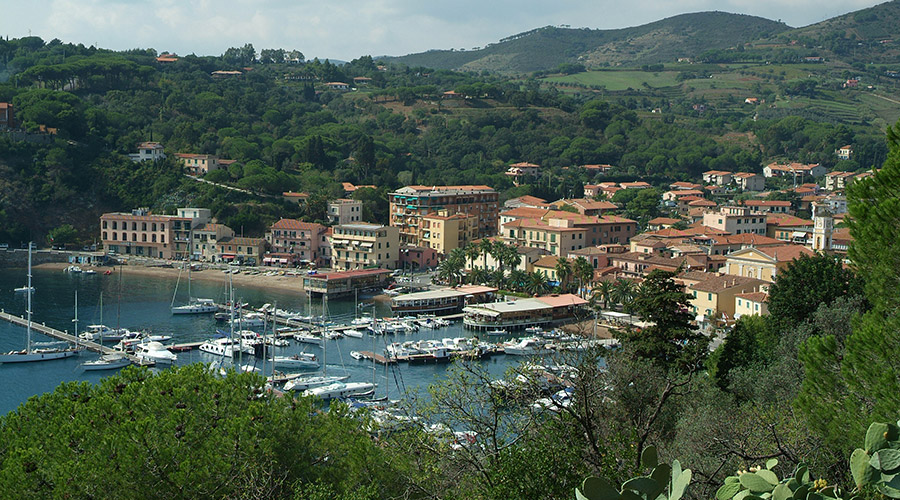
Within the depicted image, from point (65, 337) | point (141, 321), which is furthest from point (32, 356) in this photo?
point (141, 321)

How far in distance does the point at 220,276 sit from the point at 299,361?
15.3 m

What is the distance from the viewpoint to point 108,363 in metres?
25.2

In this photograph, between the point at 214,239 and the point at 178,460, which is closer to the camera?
the point at 178,460

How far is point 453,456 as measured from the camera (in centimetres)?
777

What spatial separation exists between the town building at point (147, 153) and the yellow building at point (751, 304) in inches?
1331

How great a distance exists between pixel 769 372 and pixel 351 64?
295 feet

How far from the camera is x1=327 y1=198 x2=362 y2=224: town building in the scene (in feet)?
149

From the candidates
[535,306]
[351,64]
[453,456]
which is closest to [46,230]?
[535,306]

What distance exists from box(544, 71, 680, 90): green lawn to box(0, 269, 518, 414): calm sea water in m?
83.8

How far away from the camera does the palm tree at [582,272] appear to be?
1341 inches

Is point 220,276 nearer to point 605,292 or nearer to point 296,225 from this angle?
point 296,225

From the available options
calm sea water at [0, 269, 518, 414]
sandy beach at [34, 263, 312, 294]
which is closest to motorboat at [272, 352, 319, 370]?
calm sea water at [0, 269, 518, 414]

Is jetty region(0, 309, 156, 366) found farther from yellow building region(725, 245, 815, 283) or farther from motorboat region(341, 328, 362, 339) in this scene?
yellow building region(725, 245, 815, 283)

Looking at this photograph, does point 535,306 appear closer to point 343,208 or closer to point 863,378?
point 343,208
